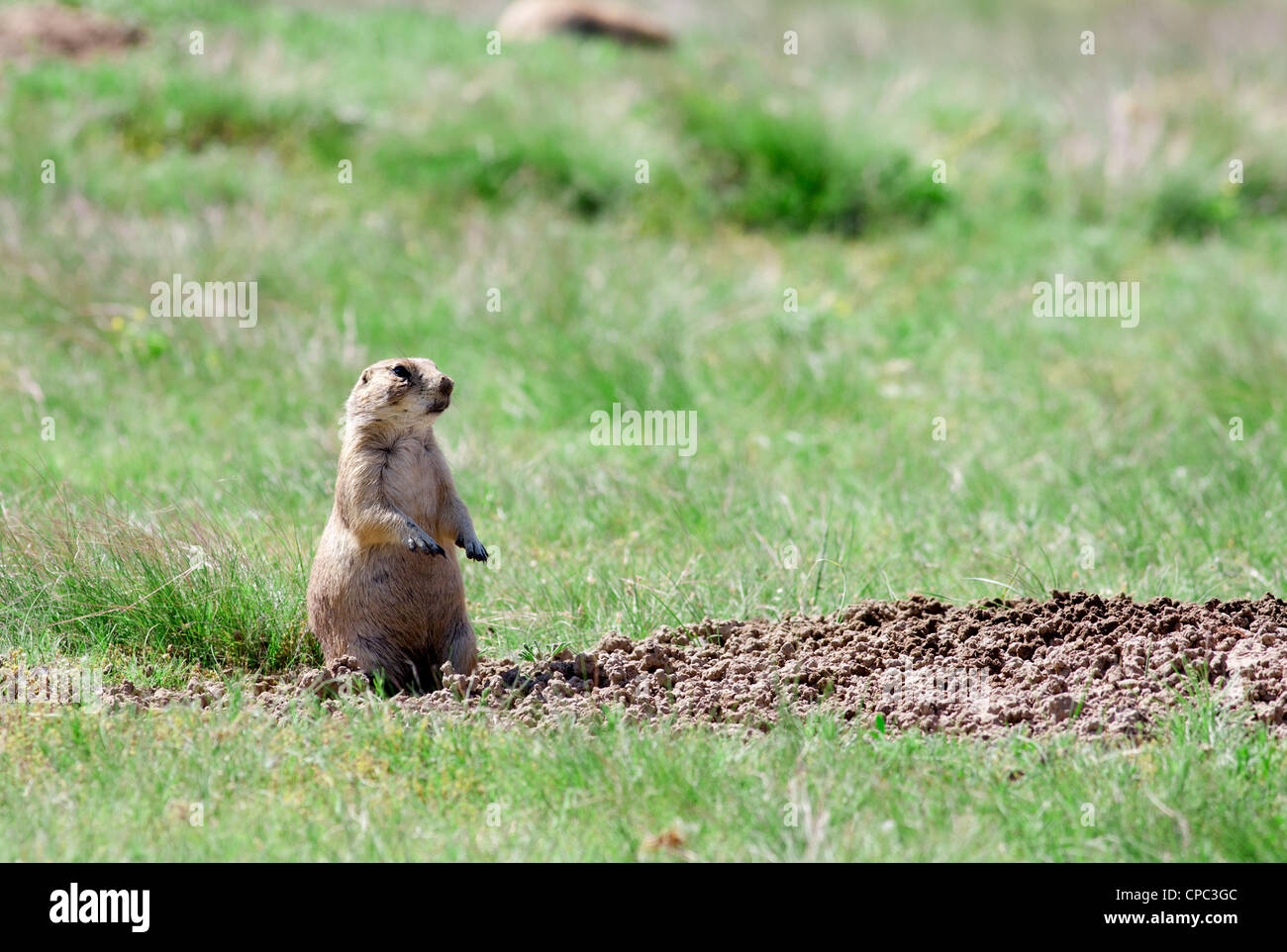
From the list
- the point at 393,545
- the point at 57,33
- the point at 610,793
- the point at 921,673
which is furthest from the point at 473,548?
the point at 57,33

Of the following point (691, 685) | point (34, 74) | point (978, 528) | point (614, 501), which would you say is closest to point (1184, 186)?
point (978, 528)

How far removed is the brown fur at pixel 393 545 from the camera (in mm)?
4742

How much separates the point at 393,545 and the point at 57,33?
1111cm

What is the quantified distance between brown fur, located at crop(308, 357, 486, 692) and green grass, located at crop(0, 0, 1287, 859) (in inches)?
17.8

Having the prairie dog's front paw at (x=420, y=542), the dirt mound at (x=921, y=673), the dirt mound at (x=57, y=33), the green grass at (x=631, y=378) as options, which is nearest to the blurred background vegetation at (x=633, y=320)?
the green grass at (x=631, y=378)

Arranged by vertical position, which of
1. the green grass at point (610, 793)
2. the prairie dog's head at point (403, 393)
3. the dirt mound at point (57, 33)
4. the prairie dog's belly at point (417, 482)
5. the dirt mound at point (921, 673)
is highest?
the dirt mound at point (57, 33)

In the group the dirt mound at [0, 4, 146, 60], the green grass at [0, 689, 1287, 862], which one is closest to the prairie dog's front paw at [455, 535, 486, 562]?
the green grass at [0, 689, 1287, 862]

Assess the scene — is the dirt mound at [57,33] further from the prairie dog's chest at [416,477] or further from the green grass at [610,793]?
the green grass at [610,793]

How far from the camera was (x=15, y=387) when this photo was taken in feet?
27.0

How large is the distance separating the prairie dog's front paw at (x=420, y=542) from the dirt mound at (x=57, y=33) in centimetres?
1066

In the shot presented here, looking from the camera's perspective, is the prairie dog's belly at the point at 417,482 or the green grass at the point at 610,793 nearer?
the green grass at the point at 610,793

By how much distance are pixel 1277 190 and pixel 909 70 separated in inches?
169

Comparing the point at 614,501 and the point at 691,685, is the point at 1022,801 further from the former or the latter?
the point at 614,501

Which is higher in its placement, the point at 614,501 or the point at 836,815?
the point at 614,501
